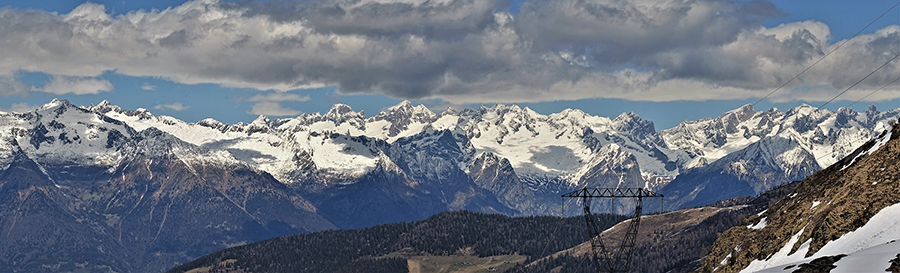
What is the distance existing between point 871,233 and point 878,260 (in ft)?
75.9

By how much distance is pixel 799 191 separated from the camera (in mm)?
152500

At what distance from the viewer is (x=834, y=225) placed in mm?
105375

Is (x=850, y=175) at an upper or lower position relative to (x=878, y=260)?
upper

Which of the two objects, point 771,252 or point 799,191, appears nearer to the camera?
point 771,252

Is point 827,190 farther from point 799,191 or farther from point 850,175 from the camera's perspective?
point 799,191

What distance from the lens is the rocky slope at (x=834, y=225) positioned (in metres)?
91.5

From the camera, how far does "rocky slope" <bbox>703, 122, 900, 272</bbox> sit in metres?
91.5

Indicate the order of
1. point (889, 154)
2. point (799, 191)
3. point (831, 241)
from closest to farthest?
point (831, 241)
point (889, 154)
point (799, 191)

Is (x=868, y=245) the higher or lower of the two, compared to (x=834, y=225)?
lower

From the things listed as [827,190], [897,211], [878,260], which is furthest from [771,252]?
[878,260]

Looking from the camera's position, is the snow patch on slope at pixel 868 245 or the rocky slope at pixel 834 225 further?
the rocky slope at pixel 834 225

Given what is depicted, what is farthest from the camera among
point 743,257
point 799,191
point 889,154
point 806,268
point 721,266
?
point 799,191

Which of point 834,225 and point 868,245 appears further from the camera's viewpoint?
point 834,225

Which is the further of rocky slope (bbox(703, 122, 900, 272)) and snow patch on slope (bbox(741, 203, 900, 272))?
rocky slope (bbox(703, 122, 900, 272))
